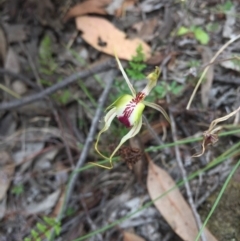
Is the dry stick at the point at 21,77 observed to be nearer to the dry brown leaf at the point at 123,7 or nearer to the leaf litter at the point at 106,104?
the leaf litter at the point at 106,104

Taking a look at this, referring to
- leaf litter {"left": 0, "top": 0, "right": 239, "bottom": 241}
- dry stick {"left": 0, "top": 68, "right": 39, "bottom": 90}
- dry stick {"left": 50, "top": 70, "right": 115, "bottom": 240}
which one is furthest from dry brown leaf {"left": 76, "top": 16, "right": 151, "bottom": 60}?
dry stick {"left": 0, "top": 68, "right": 39, "bottom": 90}

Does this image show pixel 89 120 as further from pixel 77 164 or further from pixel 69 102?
pixel 77 164

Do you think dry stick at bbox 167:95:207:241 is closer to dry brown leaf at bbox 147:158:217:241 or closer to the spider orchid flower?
dry brown leaf at bbox 147:158:217:241

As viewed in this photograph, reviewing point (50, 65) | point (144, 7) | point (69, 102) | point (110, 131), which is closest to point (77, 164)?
point (110, 131)

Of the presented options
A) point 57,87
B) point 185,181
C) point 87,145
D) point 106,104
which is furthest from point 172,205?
point 57,87

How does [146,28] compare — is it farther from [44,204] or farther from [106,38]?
[44,204]
